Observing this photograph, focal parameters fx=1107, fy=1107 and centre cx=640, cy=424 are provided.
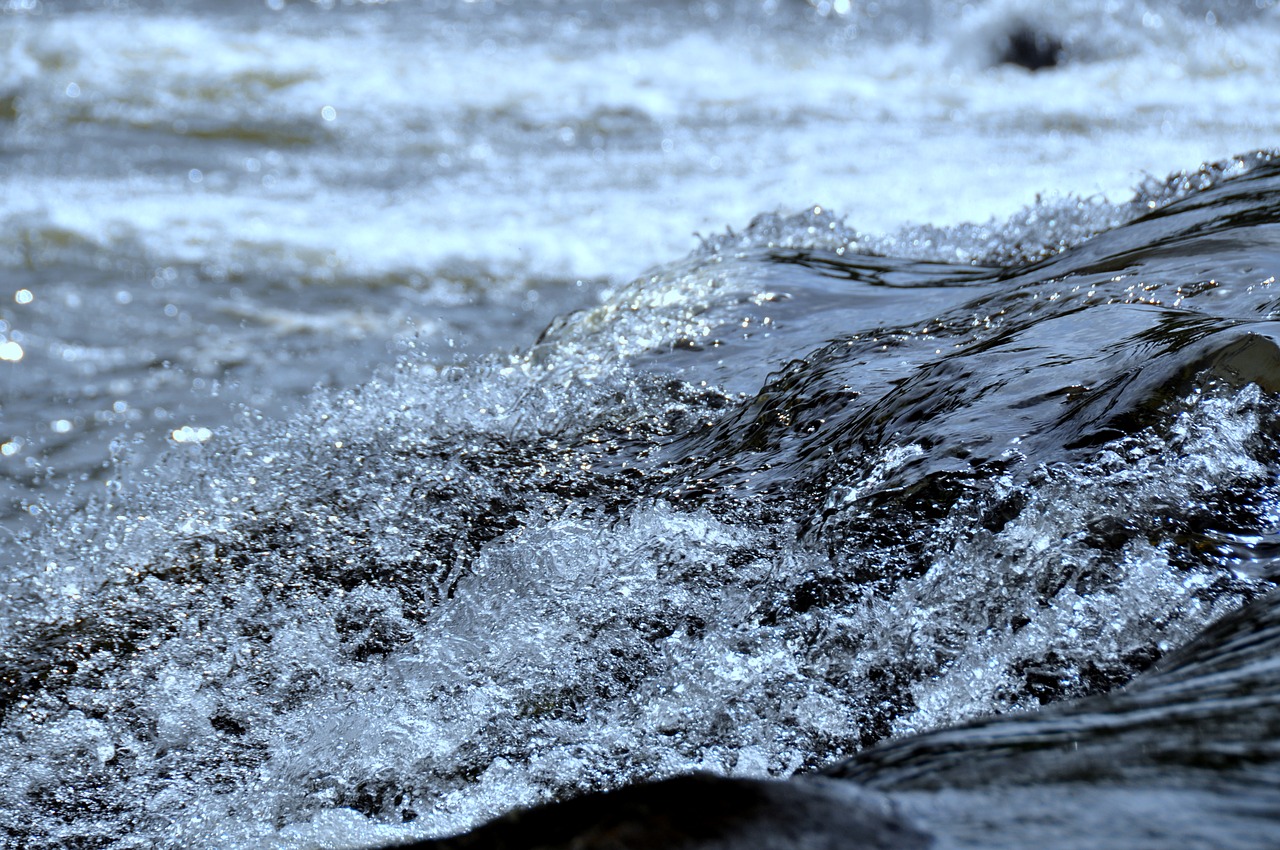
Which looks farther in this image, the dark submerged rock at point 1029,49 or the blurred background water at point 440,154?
the dark submerged rock at point 1029,49

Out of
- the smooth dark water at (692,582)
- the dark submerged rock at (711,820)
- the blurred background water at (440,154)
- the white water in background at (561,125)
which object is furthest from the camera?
the white water in background at (561,125)

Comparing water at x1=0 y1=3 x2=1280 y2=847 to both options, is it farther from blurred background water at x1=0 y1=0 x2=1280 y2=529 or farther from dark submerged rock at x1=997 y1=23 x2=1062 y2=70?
dark submerged rock at x1=997 y1=23 x2=1062 y2=70

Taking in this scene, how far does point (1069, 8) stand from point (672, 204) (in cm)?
428

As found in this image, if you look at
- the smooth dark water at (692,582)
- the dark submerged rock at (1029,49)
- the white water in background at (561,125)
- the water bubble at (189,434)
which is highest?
the dark submerged rock at (1029,49)

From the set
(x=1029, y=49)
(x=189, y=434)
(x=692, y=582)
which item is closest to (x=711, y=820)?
(x=692, y=582)

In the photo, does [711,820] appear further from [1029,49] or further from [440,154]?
[1029,49]

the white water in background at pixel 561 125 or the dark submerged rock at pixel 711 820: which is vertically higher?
the white water in background at pixel 561 125

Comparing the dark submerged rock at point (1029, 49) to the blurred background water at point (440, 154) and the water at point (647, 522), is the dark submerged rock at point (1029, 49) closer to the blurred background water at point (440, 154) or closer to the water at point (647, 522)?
the blurred background water at point (440, 154)

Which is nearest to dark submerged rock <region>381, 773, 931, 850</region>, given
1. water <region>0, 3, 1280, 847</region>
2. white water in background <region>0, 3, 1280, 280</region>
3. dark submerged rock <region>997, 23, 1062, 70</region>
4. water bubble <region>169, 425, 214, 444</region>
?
water <region>0, 3, 1280, 847</region>

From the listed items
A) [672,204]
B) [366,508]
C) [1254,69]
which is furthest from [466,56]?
[366,508]

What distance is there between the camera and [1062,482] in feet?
5.37

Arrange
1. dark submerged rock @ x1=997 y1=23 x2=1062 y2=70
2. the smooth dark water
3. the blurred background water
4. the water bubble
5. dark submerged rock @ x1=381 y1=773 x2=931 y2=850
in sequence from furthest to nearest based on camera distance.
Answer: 1. dark submerged rock @ x1=997 y1=23 x2=1062 y2=70
2. the blurred background water
3. the water bubble
4. the smooth dark water
5. dark submerged rock @ x1=381 y1=773 x2=931 y2=850

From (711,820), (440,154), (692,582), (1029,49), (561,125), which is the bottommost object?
(692,582)

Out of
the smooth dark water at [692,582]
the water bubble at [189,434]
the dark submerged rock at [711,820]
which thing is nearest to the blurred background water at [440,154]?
the water bubble at [189,434]
